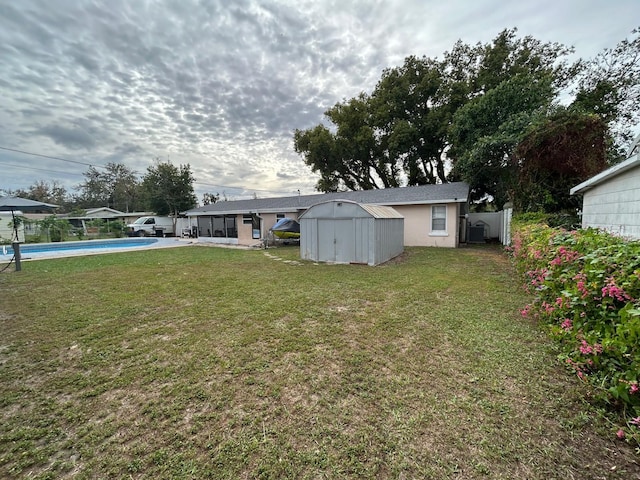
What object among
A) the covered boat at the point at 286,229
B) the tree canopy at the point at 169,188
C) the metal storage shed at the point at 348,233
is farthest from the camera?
the tree canopy at the point at 169,188

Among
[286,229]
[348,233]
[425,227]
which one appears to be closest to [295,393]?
[348,233]

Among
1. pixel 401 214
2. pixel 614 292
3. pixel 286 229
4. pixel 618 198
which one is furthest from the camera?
pixel 286 229

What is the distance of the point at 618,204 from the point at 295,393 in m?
8.36

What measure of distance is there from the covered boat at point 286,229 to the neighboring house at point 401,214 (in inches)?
45.9

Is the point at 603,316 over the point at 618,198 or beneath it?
beneath

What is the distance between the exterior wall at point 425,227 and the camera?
1312 cm

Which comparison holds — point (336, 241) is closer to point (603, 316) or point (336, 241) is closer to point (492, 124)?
point (603, 316)

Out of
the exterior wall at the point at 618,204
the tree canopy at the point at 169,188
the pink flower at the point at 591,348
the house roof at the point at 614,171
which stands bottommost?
the pink flower at the point at 591,348

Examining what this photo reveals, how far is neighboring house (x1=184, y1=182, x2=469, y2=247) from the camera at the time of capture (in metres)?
13.2

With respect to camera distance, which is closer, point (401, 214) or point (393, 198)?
point (401, 214)

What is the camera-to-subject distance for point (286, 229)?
15531mm

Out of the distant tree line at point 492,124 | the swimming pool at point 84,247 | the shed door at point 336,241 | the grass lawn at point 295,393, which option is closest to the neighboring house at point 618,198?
the grass lawn at point 295,393

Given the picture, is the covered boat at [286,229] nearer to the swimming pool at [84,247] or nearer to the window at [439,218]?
the swimming pool at [84,247]

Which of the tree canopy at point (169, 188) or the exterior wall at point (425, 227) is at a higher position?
the tree canopy at point (169, 188)
